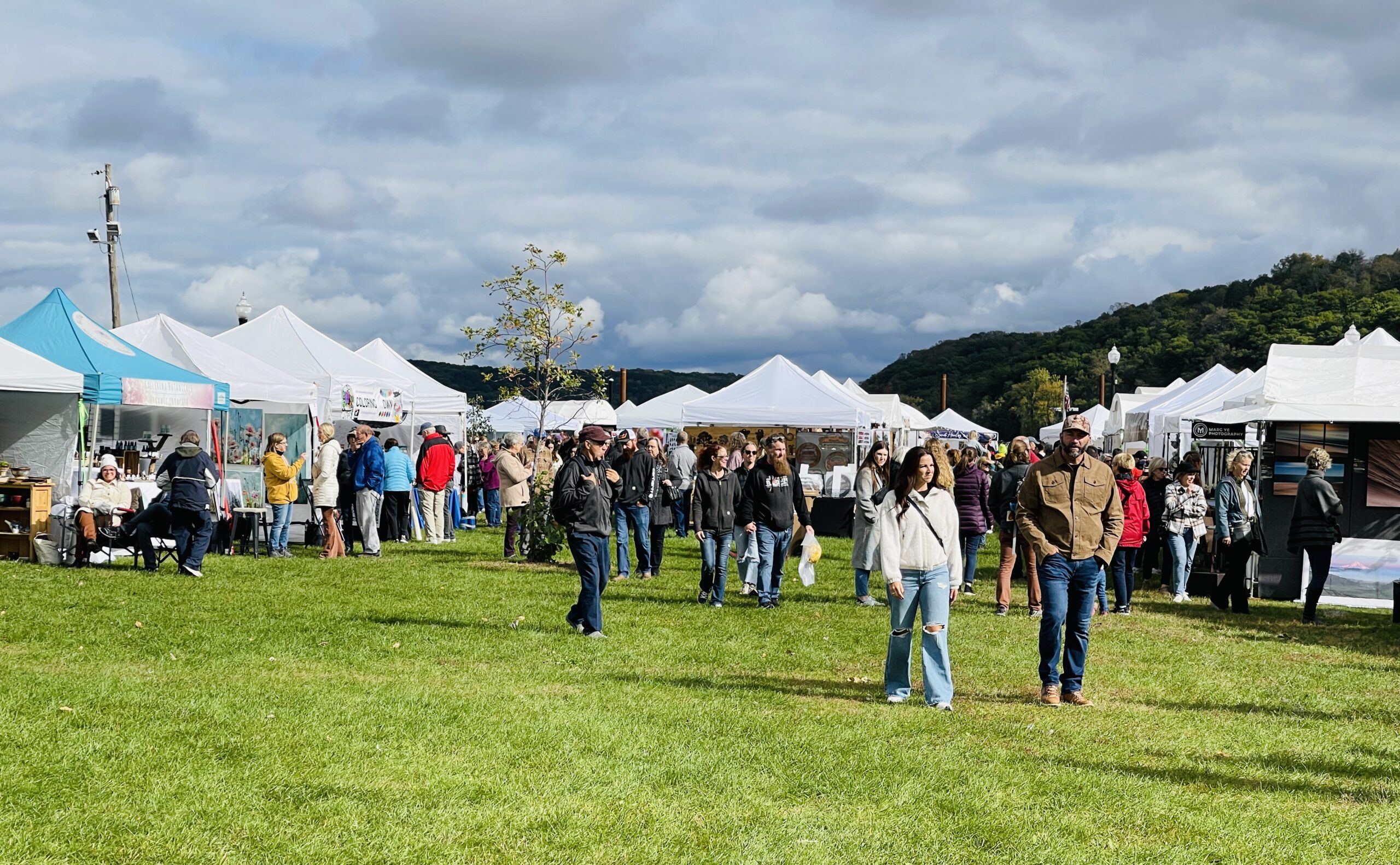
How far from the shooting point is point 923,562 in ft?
25.4

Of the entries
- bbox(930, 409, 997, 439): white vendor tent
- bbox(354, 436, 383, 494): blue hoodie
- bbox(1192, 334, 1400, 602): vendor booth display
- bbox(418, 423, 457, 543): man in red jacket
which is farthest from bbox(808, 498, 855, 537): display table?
bbox(930, 409, 997, 439): white vendor tent

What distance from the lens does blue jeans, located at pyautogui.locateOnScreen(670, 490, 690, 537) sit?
67.6ft

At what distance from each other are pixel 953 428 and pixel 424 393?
23604 mm

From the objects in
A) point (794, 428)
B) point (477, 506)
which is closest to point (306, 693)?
point (477, 506)

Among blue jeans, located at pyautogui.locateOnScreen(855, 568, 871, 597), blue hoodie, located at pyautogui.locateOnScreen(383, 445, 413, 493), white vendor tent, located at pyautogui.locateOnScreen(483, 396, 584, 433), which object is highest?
white vendor tent, located at pyautogui.locateOnScreen(483, 396, 584, 433)

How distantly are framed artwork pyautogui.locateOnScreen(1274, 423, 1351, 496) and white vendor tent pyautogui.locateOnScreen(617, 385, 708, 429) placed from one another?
55.7 feet

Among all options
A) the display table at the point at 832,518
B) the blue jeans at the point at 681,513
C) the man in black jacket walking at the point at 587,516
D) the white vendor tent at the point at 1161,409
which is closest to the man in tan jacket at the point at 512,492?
the blue jeans at the point at 681,513

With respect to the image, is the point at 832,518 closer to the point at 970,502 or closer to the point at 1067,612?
the point at 970,502

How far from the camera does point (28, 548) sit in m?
14.9

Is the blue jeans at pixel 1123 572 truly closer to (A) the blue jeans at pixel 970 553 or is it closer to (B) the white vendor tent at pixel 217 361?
(A) the blue jeans at pixel 970 553

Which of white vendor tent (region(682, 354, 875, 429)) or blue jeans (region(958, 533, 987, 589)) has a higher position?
white vendor tent (region(682, 354, 875, 429))

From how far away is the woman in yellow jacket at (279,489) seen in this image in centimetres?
1573

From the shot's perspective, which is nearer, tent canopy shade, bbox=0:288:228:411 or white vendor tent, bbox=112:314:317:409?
tent canopy shade, bbox=0:288:228:411

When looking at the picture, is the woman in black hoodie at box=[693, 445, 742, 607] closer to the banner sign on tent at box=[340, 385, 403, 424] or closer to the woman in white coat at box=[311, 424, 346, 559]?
the woman in white coat at box=[311, 424, 346, 559]
